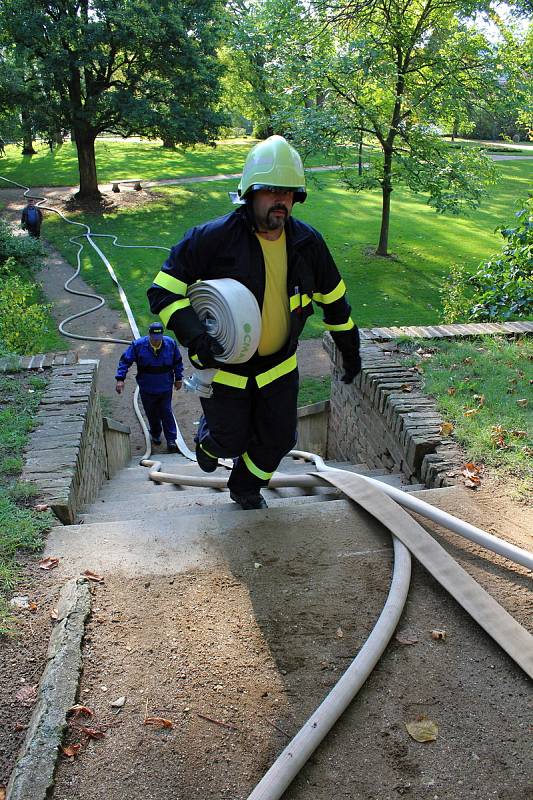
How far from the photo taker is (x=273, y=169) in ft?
9.67

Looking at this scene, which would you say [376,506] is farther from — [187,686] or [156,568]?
[187,686]

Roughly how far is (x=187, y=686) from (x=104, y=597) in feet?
2.03

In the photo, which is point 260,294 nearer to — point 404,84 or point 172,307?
point 172,307

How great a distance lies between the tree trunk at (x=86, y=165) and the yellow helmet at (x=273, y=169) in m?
20.0

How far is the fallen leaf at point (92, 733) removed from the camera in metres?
2.04

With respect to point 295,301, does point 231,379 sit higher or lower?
lower

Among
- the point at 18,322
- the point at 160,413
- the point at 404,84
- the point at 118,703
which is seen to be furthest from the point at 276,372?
the point at 404,84

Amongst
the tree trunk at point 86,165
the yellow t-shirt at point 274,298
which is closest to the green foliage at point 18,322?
the yellow t-shirt at point 274,298

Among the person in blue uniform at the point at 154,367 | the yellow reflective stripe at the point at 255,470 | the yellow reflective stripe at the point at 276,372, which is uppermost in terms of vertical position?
the yellow reflective stripe at the point at 276,372

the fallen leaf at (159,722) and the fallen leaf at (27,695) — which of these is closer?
the fallen leaf at (159,722)

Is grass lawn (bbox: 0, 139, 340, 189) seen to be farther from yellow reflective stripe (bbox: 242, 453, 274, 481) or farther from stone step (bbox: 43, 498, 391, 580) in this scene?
stone step (bbox: 43, 498, 391, 580)

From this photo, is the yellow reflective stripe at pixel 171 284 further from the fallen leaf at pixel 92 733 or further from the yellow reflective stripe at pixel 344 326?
the fallen leaf at pixel 92 733

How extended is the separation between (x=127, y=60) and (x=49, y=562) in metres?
19.9

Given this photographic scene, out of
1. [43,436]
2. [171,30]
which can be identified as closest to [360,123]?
[171,30]
